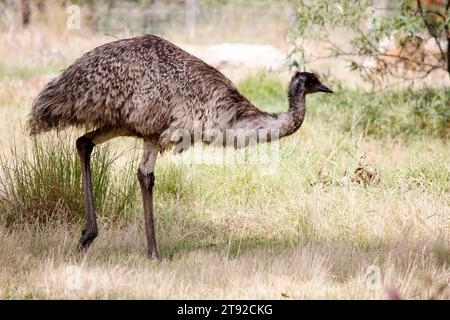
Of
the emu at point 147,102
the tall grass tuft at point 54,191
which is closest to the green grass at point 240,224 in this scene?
the tall grass tuft at point 54,191

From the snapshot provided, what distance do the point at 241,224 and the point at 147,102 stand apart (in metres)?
1.48

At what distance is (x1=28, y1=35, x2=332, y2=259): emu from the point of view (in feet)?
18.0

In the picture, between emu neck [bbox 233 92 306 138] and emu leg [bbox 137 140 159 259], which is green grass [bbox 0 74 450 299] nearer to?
emu leg [bbox 137 140 159 259]

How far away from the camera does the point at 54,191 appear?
6336mm

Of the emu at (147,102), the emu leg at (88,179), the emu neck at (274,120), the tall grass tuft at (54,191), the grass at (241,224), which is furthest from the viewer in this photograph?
the tall grass tuft at (54,191)

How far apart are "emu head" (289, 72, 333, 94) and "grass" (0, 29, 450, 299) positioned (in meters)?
0.96

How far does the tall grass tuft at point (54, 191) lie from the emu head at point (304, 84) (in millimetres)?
1495

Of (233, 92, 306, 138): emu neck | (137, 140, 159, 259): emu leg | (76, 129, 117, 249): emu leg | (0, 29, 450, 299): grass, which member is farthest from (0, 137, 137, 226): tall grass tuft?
(233, 92, 306, 138): emu neck

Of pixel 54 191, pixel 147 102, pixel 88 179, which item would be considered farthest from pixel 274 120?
pixel 54 191

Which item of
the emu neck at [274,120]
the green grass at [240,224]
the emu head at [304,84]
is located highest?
the emu head at [304,84]

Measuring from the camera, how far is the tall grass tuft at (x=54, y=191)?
20.7ft

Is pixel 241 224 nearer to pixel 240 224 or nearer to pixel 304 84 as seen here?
pixel 240 224

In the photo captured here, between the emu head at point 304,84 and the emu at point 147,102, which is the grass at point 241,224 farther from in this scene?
the emu head at point 304,84
